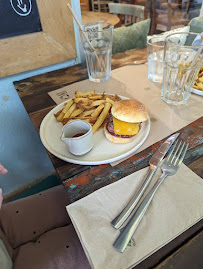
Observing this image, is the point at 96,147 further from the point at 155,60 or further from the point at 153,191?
the point at 155,60

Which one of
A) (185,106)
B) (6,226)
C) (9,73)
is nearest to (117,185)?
(185,106)

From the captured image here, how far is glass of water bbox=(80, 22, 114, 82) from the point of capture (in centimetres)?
125

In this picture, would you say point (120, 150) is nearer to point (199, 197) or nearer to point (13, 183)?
point (199, 197)

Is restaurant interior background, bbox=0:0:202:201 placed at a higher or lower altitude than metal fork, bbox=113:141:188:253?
lower

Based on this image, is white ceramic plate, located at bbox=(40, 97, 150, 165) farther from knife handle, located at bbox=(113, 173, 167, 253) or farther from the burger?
knife handle, located at bbox=(113, 173, 167, 253)

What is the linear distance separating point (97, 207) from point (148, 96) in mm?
750

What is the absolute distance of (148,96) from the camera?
115 cm

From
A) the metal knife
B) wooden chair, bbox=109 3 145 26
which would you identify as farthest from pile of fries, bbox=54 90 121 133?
wooden chair, bbox=109 3 145 26

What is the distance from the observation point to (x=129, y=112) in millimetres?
801

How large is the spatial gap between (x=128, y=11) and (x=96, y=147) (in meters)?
2.73

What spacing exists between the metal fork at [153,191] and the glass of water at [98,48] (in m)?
0.75

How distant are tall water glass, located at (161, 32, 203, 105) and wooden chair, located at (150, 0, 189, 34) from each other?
10.3 feet

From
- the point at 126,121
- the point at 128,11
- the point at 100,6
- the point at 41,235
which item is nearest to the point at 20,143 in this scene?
the point at 41,235

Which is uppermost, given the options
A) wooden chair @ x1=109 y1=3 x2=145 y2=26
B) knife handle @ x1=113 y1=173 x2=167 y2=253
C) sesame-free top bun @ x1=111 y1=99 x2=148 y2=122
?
sesame-free top bun @ x1=111 y1=99 x2=148 y2=122
